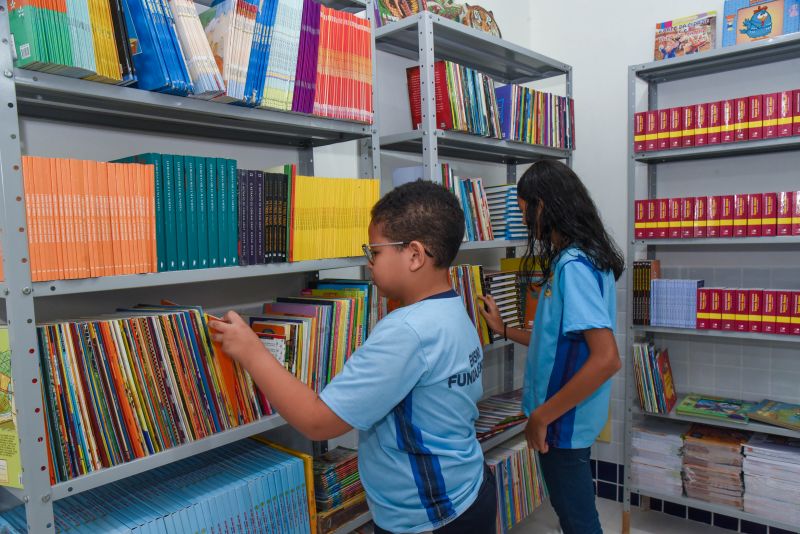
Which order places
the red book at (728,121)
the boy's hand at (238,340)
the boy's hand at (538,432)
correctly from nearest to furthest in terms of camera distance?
the boy's hand at (238,340) < the boy's hand at (538,432) < the red book at (728,121)

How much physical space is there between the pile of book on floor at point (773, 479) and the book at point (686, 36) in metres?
1.82

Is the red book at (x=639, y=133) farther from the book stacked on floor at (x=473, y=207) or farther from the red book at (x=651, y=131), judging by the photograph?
the book stacked on floor at (x=473, y=207)

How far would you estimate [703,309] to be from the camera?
2582mm

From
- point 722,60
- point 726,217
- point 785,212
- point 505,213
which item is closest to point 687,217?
point 726,217

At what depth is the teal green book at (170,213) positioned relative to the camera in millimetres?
1239

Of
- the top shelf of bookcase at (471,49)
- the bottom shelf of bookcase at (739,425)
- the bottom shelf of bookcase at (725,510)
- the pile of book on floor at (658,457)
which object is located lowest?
the bottom shelf of bookcase at (725,510)

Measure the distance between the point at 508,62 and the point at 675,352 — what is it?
1.73m

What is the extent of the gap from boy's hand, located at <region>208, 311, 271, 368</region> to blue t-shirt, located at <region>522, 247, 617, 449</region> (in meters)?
0.90

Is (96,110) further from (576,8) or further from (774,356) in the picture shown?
(774,356)

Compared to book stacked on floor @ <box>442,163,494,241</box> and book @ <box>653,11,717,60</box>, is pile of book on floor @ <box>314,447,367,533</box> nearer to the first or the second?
book stacked on floor @ <box>442,163,494,241</box>

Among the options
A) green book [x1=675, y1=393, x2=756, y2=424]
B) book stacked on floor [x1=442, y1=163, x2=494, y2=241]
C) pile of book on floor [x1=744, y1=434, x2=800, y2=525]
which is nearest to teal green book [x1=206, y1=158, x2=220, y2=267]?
book stacked on floor [x1=442, y1=163, x2=494, y2=241]

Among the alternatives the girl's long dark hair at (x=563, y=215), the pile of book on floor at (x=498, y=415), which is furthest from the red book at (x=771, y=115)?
the pile of book on floor at (x=498, y=415)

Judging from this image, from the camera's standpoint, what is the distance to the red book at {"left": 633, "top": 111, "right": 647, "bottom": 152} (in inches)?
106

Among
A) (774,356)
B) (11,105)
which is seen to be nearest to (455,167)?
(774,356)
